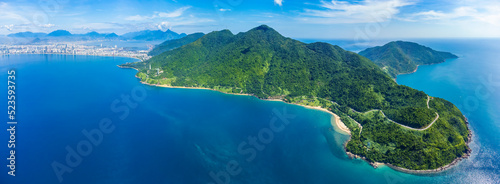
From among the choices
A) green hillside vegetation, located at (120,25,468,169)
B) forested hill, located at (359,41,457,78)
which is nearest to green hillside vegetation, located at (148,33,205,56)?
green hillside vegetation, located at (120,25,468,169)

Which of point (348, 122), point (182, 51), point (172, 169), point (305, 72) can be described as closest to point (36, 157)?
point (172, 169)

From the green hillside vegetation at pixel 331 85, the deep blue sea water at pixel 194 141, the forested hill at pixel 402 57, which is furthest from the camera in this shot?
the forested hill at pixel 402 57

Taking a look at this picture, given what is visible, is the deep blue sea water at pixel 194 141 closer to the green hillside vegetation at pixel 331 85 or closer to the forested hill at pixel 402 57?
the green hillside vegetation at pixel 331 85

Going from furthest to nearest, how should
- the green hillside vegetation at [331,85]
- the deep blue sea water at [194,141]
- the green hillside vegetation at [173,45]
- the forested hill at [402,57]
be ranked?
the green hillside vegetation at [173,45], the forested hill at [402,57], the green hillside vegetation at [331,85], the deep blue sea water at [194,141]

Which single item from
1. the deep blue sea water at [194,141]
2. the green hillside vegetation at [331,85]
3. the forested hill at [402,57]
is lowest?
the deep blue sea water at [194,141]

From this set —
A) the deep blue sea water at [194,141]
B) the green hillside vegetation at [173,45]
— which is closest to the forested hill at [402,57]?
the deep blue sea water at [194,141]

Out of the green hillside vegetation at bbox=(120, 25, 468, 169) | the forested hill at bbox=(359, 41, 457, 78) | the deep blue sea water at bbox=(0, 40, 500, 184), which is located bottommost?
the deep blue sea water at bbox=(0, 40, 500, 184)

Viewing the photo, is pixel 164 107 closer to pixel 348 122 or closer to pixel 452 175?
pixel 348 122

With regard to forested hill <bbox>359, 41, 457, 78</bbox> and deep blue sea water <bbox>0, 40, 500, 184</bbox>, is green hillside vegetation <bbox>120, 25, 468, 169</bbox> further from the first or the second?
forested hill <bbox>359, 41, 457, 78</bbox>
